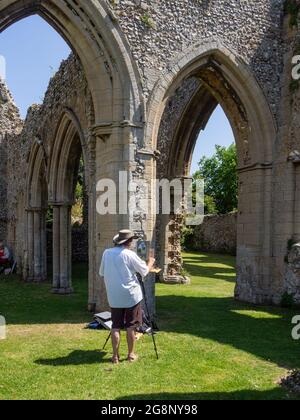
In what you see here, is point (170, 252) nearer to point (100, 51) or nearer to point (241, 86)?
point (241, 86)

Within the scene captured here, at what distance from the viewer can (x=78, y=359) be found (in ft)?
18.8

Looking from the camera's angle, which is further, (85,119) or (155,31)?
(85,119)

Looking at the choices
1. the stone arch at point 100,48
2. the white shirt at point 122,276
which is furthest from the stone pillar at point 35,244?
the white shirt at point 122,276

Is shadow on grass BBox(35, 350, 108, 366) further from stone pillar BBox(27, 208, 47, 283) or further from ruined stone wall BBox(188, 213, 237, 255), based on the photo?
ruined stone wall BBox(188, 213, 237, 255)

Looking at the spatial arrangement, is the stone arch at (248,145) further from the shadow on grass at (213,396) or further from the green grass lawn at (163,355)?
the shadow on grass at (213,396)

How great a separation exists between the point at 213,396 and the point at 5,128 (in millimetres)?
17528

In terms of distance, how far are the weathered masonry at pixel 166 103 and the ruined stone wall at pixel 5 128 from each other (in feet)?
19.0

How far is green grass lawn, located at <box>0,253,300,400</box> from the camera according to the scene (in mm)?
4621

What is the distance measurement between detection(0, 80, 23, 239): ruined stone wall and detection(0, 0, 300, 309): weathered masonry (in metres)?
5.79

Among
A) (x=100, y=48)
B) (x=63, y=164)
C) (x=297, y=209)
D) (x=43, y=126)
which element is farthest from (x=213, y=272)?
(x=100, y=48)

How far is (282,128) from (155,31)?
146 inches

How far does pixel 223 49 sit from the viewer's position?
30.9ft

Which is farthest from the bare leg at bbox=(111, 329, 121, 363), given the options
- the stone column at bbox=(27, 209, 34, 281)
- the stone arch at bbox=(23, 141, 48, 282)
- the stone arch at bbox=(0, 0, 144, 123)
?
the stone column at bbox=(27, 209, 34, 281)
